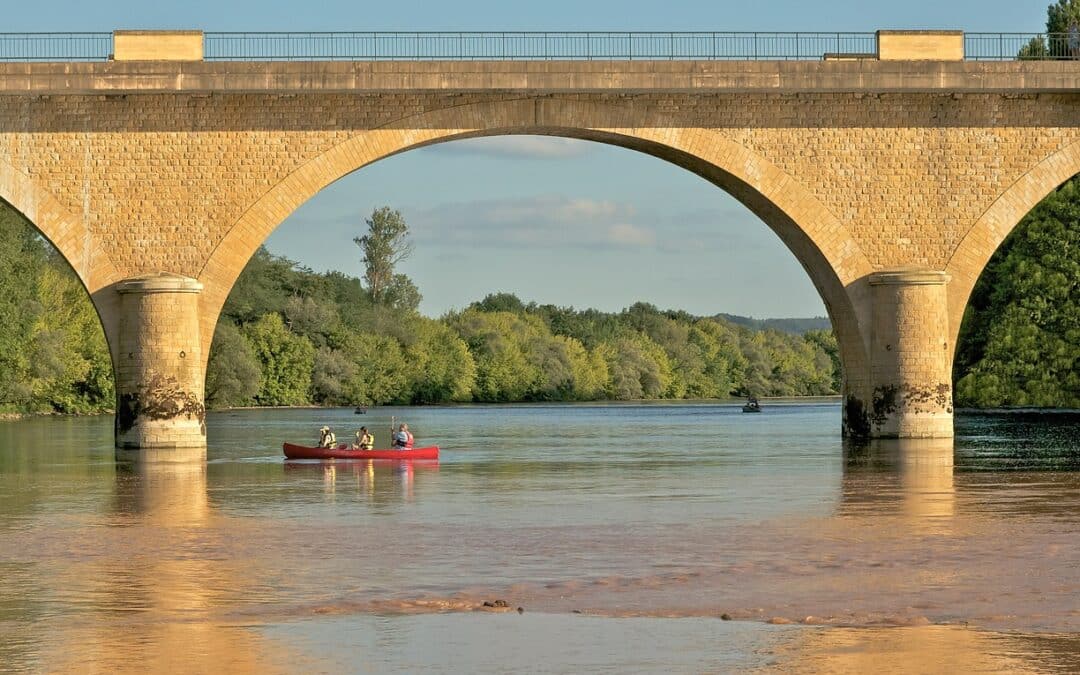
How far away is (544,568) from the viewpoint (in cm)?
1552

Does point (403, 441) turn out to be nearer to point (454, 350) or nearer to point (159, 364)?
point (159, 364)

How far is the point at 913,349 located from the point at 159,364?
14379 millimetres

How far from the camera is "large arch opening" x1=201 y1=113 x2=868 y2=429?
33312mm

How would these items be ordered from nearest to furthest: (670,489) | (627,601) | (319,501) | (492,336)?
(627,601)
(319,501)
(670,489)
(492,336)

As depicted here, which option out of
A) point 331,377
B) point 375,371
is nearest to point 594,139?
point 331,377

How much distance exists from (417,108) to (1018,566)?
20297mm

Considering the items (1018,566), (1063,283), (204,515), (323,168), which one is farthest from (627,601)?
(1063,283)

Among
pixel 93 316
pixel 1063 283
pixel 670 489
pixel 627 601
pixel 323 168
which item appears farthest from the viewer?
pixel 93 316

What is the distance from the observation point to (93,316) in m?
72.8

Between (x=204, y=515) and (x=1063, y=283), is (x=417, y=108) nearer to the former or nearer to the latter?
(x=204, y=515)

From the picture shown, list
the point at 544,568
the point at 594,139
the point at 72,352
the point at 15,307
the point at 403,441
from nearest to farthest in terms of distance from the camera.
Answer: the point at 544,568, the point at 403,441, the point at 594,139, the point at 15,307, the point at 72,352

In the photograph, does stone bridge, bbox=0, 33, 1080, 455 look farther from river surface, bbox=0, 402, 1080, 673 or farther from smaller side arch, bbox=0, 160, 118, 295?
river surface, bbox=0, 402, 1080, 673

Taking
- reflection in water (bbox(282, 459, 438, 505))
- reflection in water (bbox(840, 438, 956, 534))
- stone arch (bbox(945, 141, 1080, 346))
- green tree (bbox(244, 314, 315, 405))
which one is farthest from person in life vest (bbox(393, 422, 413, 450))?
green tree (bbox(244, 314, 315, 405))

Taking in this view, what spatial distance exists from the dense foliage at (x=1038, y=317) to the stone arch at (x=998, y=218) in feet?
57.1
